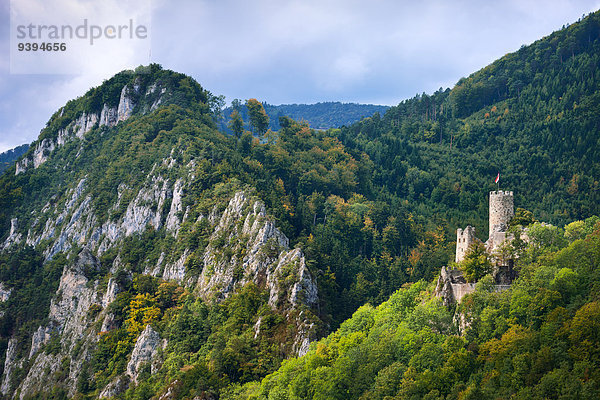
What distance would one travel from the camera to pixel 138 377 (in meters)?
71.1

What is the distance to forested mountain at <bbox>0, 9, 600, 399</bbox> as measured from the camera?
49.4m

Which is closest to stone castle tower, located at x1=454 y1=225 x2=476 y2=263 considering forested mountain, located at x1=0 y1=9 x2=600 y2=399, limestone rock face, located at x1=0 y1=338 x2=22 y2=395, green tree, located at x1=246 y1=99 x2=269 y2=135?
forested mountain, located at x1=0 y1=9 x2=600 y2=399

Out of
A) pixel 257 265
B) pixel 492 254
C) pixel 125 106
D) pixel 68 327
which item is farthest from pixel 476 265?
pixel 125 106

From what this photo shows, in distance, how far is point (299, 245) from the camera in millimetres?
77125

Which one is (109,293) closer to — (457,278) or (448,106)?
(457,278)

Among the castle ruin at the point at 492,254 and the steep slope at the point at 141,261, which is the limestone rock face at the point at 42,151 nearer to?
the steep slope at the point at 141,261

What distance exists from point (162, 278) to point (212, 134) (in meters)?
38.3

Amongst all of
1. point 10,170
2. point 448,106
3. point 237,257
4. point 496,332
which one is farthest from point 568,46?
point 10,170

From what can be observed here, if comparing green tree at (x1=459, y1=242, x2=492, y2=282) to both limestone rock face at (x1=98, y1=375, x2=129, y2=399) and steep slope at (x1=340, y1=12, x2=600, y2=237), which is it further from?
limestone rock face at (x1=98, y1=375, x2=129, y2=399)

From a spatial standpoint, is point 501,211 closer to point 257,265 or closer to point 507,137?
point 257,265

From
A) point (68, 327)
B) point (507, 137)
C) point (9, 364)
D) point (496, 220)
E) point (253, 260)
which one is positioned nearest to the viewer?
point (496, 220)

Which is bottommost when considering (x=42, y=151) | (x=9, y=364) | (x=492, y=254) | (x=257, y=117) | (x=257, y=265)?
(x=9, y=364)

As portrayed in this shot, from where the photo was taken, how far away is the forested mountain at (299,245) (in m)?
49.4

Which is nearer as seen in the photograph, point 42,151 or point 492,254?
point 492,254
